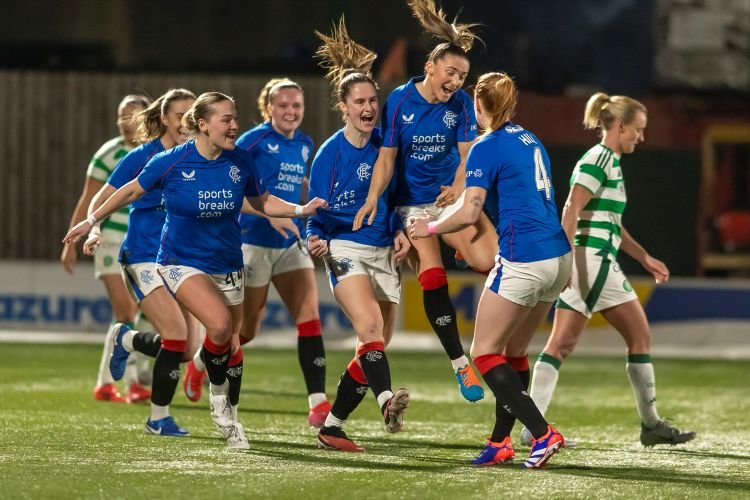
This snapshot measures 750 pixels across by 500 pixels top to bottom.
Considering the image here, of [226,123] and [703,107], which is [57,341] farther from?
[703,107]

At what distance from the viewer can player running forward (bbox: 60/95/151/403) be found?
10.0 m

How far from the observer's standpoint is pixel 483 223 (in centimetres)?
785

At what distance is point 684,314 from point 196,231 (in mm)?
9305

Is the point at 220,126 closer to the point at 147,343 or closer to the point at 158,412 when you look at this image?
the point at 158,412

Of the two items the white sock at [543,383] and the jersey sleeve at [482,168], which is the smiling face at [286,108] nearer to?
the white sock at [543,383]

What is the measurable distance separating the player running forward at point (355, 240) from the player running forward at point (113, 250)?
2.64m

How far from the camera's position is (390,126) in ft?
25.1

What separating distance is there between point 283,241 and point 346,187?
1657 mm

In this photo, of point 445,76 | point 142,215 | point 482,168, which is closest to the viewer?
point 482,168

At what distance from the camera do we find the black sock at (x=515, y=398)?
273 inches

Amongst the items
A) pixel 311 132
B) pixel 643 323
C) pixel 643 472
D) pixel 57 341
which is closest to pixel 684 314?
pixel 311 132

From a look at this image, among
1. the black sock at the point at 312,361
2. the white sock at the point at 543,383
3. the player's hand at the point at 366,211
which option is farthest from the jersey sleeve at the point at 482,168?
the black sock at the point at 312,361

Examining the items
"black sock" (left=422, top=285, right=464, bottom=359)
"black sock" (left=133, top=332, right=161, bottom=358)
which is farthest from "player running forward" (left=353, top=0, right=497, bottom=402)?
"black sock" (left=133, top=332, right=161, bottom=358)

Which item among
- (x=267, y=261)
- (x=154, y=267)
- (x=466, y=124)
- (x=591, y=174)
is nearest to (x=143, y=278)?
(x=154, y=267)
